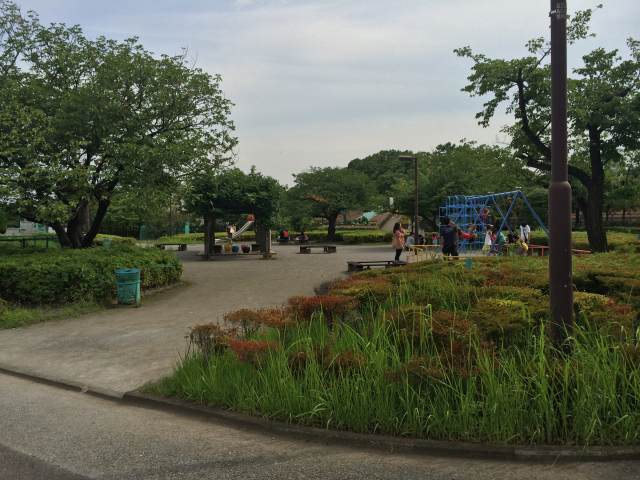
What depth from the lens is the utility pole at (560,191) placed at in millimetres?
4707

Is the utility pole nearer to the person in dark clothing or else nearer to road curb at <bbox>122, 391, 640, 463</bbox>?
road curb at <bbox>122, 391, 640, 463</bbox>

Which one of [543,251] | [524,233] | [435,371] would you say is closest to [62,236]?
[435,371]

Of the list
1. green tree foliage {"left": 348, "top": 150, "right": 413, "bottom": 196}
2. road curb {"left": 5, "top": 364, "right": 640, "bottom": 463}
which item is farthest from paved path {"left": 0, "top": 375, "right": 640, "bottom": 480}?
green tree foliage {"left": 348, "top": 150, "right": 413, "bottom": 196}

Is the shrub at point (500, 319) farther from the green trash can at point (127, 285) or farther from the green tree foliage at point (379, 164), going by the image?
the green tree foliage at point (379, 164)

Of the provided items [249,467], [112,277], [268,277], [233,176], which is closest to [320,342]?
[249,467]

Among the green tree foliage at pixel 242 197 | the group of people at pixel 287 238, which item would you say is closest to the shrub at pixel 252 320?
the green tree foliage at pixel 242 197

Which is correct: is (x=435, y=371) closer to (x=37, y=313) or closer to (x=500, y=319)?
(x=500, y=319)

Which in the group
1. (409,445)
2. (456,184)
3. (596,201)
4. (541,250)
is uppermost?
(456,184)

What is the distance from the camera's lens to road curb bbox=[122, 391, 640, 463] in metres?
3.79

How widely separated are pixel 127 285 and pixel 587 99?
53.7ft

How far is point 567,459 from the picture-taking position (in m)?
3.78

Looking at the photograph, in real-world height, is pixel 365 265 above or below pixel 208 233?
below

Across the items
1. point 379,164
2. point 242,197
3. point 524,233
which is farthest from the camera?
point 379,164

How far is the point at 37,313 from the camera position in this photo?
10.9 metres
